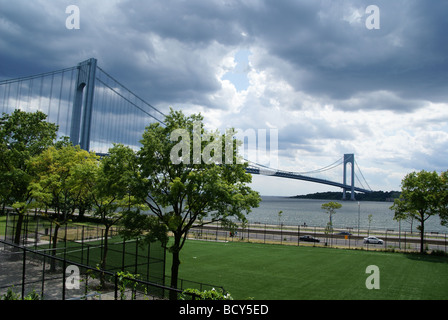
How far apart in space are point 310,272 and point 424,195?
18.7 m

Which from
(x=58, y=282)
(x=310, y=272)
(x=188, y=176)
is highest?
(x=188, y=176)

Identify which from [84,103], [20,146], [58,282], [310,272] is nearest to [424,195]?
[310,272]

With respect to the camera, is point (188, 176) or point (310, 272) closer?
point (188, 176)

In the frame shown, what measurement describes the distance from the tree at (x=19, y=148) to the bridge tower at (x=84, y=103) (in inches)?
1358

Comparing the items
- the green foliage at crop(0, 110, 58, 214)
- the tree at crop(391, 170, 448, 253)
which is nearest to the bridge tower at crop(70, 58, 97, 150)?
the green foliage at crop(0, 110, 58, 214)

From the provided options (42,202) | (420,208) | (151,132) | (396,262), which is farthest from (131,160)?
(420,208)

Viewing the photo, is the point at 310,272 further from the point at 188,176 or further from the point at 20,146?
the point at 20,146

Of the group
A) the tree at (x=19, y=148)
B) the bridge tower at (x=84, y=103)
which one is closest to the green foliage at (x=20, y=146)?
the tree at (x=19, y=148)

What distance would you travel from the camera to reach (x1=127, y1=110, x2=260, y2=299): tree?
644 inches

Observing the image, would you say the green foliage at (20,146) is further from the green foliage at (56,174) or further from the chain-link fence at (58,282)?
the chain-link fence at (58,282)

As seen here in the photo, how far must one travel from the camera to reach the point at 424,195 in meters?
35.7

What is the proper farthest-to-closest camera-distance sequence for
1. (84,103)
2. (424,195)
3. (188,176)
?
1. (84,103)
2. (424,195)
3. (188,176)

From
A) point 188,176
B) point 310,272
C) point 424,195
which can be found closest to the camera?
point 188,176
